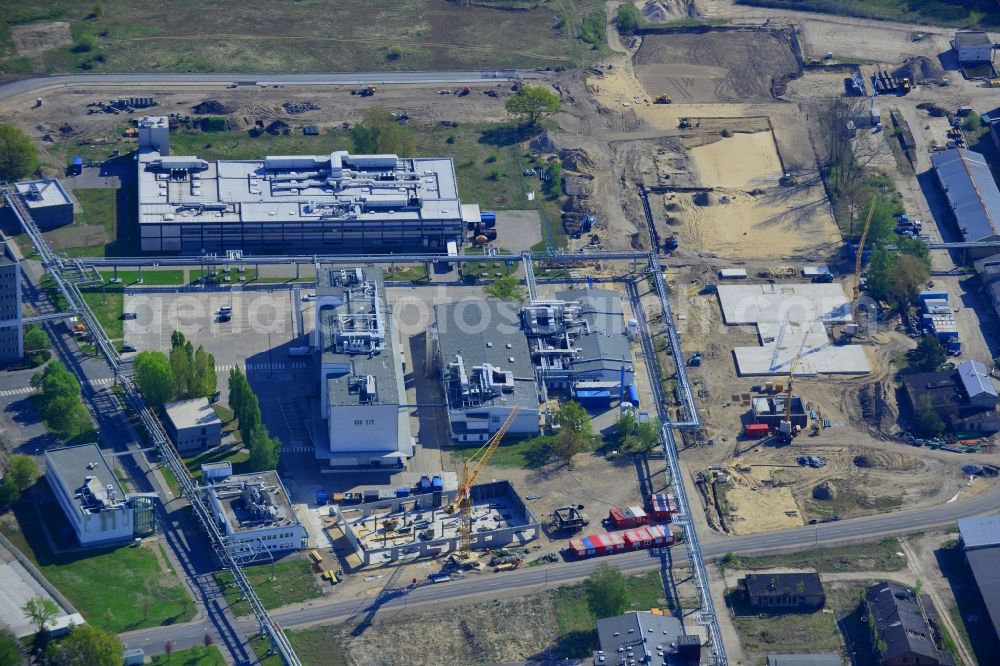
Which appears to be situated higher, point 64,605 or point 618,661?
point 64,605

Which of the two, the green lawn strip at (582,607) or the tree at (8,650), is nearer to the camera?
the tree at (8,650)

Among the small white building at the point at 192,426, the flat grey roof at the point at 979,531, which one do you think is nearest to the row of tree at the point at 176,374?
the small white building at the point at 192,426

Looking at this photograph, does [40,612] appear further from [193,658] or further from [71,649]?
[193,658]

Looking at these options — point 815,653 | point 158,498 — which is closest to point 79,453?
point 158,498

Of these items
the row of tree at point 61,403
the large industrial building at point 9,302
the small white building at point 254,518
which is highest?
the large industrial building at point 9,302

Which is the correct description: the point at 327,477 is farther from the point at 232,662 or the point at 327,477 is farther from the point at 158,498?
the point at 232,662

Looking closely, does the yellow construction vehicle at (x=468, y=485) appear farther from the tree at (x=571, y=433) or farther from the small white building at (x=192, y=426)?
the small white building at (x=192, y=426)
